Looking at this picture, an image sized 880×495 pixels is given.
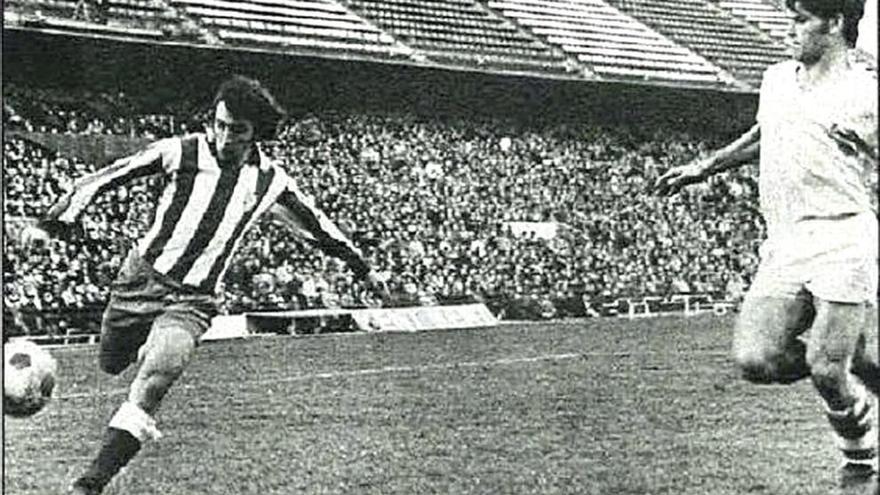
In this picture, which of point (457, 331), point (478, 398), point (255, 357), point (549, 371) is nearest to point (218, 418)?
point (478, 398)

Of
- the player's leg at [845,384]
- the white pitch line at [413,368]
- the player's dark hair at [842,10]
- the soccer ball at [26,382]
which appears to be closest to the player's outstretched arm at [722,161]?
the player's dark hair at [842,10]

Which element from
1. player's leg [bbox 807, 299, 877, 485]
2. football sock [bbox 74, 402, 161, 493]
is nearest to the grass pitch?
player's leg [bbox 807, 299, 877, 485]

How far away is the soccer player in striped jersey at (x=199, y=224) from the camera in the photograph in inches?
220

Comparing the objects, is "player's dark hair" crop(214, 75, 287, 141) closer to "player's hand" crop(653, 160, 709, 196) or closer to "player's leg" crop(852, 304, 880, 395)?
"player's hand" crop(653, 160, 709, 196)

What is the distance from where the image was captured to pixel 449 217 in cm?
1888

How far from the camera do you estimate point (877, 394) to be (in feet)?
17.4

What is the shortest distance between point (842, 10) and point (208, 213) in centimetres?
259

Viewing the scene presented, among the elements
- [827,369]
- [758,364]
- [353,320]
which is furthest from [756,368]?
[353,320]

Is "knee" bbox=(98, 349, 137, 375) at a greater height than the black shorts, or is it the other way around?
the black shorts

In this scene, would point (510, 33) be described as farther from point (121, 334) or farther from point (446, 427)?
point (121, 334)

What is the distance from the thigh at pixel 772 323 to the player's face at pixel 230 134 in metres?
2.07

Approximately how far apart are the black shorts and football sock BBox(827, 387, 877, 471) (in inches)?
98.2

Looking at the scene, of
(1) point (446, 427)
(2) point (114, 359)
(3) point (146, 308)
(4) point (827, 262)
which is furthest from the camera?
(1) point (446, 427)

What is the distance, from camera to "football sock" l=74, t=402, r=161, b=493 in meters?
5.31
